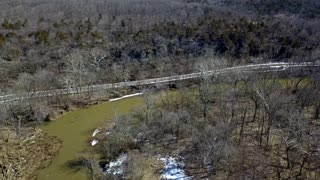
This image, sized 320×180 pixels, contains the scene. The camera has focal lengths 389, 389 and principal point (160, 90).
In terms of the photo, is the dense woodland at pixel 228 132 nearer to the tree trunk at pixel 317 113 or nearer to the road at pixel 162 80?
the tree trunk at pixel 317 113

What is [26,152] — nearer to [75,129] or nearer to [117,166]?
[75,129]

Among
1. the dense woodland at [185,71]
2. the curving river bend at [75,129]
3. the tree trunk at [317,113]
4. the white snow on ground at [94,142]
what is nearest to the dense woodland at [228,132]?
the tree trunk at [317,113]

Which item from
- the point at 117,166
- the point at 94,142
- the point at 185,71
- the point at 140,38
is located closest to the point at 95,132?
the point at 94,142

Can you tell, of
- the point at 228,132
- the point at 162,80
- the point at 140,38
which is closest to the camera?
the point at 228,132

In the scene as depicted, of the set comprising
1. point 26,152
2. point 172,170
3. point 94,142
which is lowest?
point 26,152

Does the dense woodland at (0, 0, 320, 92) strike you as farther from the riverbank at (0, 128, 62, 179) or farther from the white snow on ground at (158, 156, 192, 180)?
the white snow on ground at (158, 156, 192, 180)
